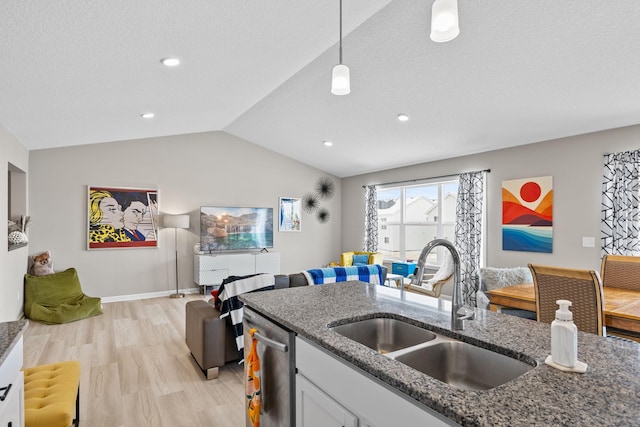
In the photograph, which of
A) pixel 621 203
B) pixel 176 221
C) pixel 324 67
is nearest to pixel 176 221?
pixel 176 221

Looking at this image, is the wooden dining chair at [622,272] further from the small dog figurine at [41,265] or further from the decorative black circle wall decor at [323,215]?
the small dog figurine at [41,265]

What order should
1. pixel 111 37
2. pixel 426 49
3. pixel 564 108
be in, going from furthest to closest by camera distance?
pixel 564 108
pixel 426 49
pixel 111 37

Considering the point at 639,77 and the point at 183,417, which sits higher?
the point at 639,77

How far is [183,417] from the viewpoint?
249 cm

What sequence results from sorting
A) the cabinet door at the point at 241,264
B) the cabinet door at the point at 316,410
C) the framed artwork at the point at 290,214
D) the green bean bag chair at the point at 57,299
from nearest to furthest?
1. the cabinet door at the point at 316,410
2. the green bean bag chair at the point at 57,299
3. the cabinet door at the point at 241,264
4. the framed artwork at the point at 290,214

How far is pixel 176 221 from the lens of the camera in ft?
19.7

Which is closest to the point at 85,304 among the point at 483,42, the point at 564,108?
the point at 483,42

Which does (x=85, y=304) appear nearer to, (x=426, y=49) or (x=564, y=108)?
(x=426, y=49)

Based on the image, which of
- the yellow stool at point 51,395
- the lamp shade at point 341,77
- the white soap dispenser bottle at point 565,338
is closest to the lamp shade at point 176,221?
the yellow stool at point 51,395

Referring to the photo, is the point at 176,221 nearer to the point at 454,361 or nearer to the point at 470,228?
the point at 470,228

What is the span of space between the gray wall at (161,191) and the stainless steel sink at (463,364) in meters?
5.86

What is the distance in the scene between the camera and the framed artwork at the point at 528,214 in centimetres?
451

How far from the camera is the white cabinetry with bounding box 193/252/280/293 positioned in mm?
6263

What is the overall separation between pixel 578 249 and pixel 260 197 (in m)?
5.34
